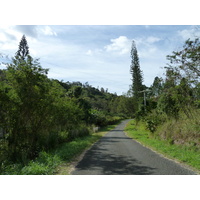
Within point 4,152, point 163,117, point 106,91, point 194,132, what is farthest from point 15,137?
point 106,91

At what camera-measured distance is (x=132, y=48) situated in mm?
39656

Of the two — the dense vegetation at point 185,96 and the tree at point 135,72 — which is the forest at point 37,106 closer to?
the dense vegetation at point 185,96

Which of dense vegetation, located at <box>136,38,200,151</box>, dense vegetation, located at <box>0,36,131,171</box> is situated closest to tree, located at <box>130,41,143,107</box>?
dense vegetation, located at <box>136,38,200,151</box>

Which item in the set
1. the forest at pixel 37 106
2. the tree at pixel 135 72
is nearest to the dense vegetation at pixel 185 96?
the forest at pixel 37 106

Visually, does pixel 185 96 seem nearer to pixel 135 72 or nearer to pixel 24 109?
pixel 24 109

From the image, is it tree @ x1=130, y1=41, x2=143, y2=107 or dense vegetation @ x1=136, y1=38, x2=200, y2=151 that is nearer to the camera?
dense vegetation @ x1=136, y1=38, x2=200, y2=151

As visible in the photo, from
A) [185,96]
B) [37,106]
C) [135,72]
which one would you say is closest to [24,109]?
[37,106]

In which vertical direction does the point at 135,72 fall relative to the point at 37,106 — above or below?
above

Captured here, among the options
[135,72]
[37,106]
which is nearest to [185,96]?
[37,106]

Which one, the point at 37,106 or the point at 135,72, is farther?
the point at 135,72

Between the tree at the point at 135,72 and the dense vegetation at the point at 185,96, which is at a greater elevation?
the tree at the point at 135,72

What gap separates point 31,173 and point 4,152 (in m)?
3.44

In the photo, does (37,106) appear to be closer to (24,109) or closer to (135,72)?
(24,109)

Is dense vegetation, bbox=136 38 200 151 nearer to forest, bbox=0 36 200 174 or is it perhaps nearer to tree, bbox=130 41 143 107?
forest, bbox=0 36 200 174
